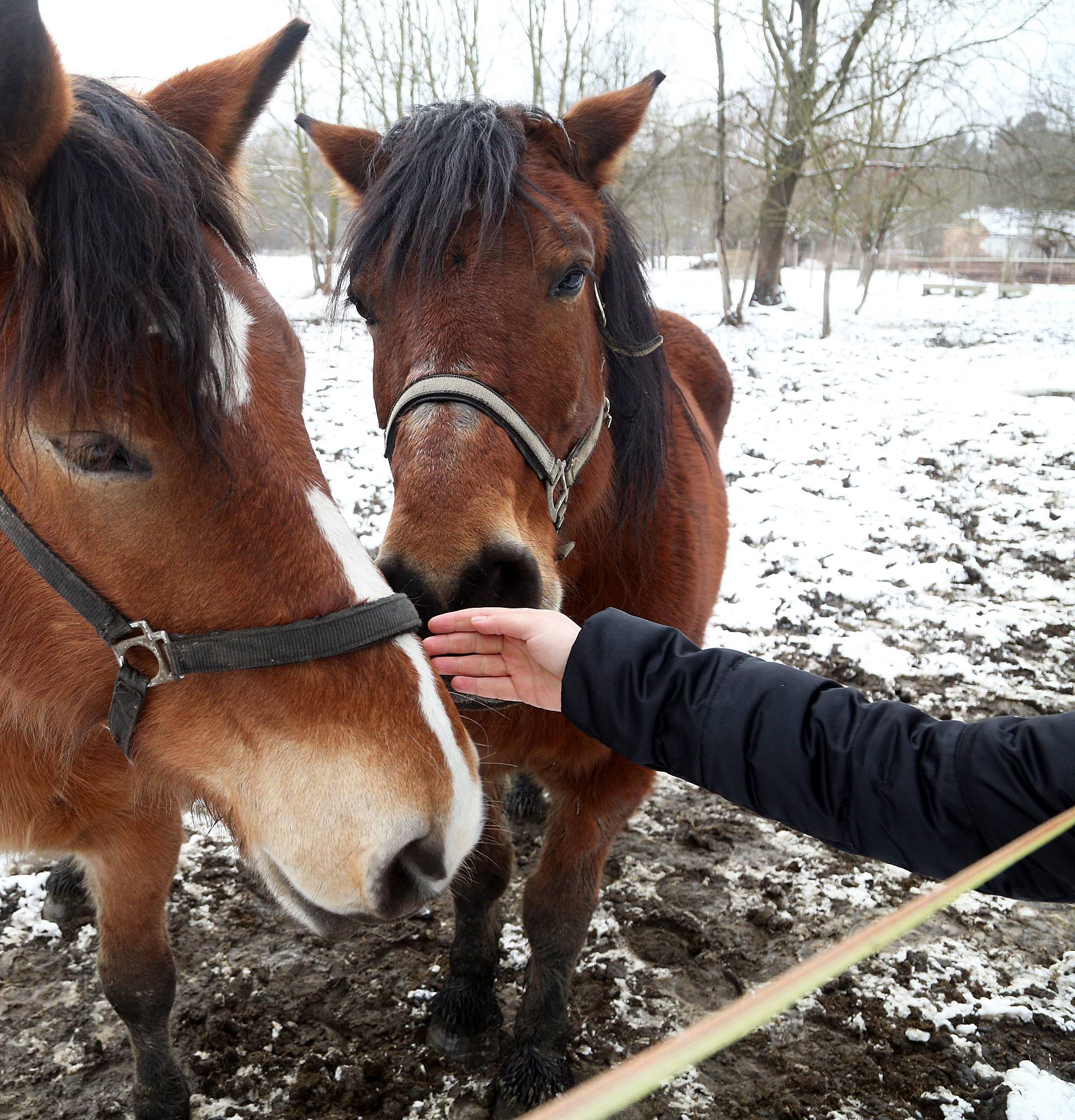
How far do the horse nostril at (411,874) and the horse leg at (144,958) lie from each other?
1162mm

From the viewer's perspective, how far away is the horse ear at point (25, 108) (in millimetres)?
980

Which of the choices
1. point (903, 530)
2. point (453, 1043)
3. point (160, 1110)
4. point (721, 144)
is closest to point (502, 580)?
point (453, 1043)

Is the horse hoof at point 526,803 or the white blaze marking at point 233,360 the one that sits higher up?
the white blaze marking at point 233,360

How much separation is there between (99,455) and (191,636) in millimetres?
Result: 300

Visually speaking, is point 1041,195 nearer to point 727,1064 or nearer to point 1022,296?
point 1022,296

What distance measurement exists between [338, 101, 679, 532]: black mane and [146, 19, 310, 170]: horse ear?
1.35 feet

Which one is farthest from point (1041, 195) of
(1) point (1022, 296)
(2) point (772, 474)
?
(2) point (772, 474)

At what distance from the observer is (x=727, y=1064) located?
2217 millimetres

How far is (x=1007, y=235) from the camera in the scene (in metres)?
33.9

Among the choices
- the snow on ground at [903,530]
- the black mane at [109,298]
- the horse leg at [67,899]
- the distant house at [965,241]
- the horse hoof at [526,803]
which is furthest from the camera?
the distant house at [965,241]

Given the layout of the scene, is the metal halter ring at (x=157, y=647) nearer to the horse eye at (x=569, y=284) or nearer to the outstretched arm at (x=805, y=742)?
the outstretched arm at (x=805, y=742)

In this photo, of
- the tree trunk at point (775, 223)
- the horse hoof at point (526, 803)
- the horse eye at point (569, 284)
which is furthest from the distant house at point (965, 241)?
the horse eye at point (569, 284)

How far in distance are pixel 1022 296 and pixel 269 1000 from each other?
27882 mm

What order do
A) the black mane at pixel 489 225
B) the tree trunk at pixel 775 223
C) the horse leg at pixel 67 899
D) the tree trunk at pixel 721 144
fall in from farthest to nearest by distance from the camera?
the tree trunk at pixel 775 223, the tree trunk at pixel 721 144, the horse leg at pixel 67 899, the black mane at pixel 489 225
